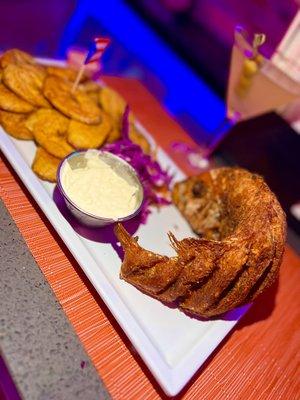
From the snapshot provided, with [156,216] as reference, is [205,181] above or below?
above

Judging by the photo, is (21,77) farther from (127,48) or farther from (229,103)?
(127,48)

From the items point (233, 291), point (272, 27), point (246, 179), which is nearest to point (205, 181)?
point (246, 179)

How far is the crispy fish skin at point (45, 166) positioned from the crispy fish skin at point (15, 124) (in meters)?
0.18

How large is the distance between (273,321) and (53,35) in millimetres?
5448

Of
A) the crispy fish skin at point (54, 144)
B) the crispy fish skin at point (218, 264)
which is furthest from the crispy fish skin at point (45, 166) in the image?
the crispy fish skin at point (218, 264)

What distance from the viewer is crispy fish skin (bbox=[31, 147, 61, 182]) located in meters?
2.12

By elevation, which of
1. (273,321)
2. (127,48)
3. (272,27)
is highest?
(272,27)

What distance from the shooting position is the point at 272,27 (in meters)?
3.70

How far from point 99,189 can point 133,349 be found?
87cm

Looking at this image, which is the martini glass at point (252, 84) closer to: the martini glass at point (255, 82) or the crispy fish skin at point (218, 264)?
the martini glass at point (255, 82)

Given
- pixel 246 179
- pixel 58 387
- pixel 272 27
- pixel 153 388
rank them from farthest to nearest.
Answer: pixel 272 27, pixel 246 179, pixel 153 388, pixel 58 387

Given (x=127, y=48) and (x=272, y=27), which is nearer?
(x=272, y=27)

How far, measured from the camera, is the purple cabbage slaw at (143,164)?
8.34 ft

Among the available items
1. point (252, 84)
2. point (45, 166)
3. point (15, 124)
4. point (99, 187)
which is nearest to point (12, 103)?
point (15, 124)
